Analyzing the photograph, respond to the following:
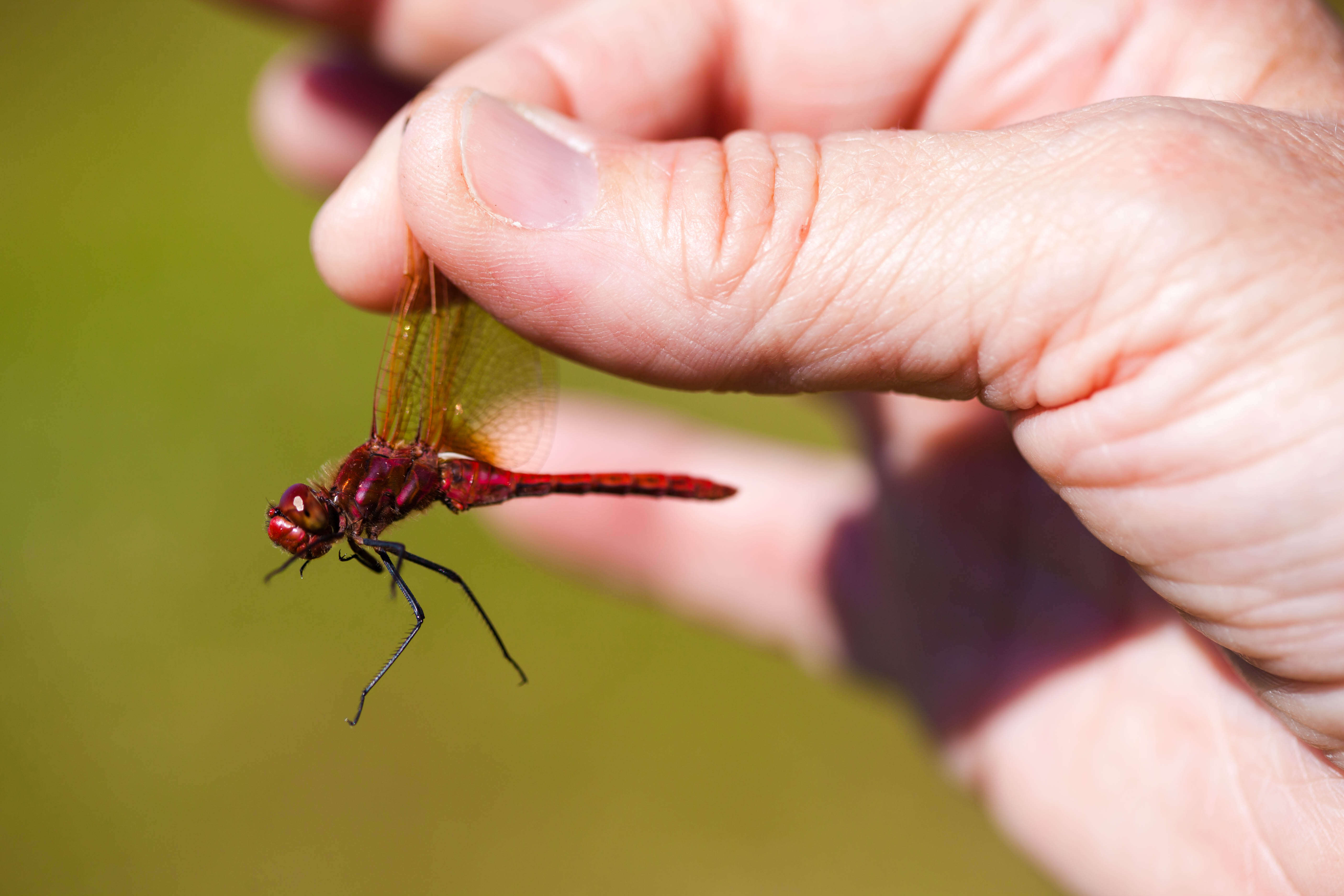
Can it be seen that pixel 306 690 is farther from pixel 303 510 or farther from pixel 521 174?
pixel 521 174

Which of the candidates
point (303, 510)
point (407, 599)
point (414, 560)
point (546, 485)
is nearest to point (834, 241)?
point (546, 485)

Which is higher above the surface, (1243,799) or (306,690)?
(1243,799)

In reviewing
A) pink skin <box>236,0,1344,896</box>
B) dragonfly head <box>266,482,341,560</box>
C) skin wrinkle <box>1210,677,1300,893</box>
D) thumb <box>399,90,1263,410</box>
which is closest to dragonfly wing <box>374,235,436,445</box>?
pink skin <box>236,0,1344,896</box>

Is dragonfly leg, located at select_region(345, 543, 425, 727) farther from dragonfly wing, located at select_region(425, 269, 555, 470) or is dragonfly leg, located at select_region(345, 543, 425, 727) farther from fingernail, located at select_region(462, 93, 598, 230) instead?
fingernail, located at select_region(462, 93, 598, 230)

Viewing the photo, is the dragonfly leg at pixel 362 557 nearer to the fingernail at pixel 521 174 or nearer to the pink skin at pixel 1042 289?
the pink skin at pixel 1042 289

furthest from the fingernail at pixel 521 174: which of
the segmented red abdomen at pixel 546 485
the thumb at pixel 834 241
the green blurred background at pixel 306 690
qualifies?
the green blurred background at pixel 306 690

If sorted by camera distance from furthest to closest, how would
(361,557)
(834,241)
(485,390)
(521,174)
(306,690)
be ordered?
1. (306,690)
2. (485,390)
3. (361,557)
4. (521,174)
5. (834,241)

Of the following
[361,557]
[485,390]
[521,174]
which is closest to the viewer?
[521,174]

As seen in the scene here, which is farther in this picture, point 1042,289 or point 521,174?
point 521,174
